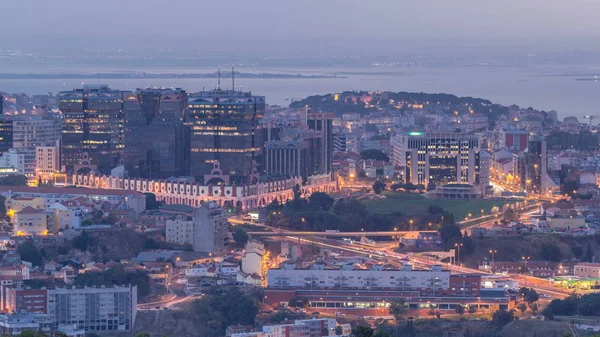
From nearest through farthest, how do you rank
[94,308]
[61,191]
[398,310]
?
[94,308] < [398,310] < [61,191]

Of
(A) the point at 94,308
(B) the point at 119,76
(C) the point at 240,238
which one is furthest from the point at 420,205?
(B) the point at 119,76

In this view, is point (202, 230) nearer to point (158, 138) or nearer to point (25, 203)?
point (25, 203)

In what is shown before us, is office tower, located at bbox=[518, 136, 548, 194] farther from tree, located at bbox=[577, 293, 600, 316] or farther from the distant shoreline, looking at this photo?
the distant shoreline

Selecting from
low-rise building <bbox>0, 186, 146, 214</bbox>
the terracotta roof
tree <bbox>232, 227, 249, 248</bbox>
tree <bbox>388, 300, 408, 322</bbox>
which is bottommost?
tree <bbox>388, 300, 408, 322</bbox>

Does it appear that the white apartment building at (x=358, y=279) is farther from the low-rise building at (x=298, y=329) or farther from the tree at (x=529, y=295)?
the low-rise building at (x=298, y=329)

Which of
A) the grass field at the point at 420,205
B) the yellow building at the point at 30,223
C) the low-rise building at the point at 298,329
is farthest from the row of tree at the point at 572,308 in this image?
the yellow building at the point at 30,223

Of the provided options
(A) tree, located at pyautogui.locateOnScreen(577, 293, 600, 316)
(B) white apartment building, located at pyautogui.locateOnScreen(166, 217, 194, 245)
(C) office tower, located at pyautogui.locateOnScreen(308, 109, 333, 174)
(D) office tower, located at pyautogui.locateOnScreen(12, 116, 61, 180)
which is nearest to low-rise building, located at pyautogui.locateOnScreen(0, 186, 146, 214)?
(B) white apartment building, located at pyautogui.locateOnScreen(166, 217, 194, 245)

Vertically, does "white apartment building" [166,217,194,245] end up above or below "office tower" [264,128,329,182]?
below

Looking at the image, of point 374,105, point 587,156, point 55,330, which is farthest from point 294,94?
point 55,330
